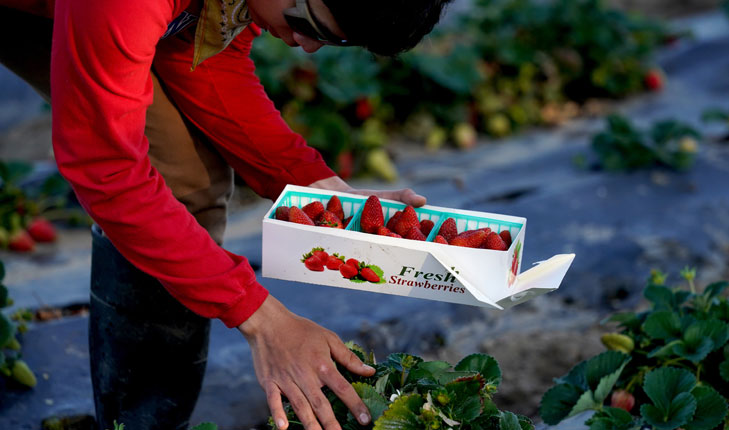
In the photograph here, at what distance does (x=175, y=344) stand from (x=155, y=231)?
2.04 feet

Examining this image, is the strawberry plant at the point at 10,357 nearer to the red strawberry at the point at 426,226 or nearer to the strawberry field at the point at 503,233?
the strawberry field at the point at 503,233

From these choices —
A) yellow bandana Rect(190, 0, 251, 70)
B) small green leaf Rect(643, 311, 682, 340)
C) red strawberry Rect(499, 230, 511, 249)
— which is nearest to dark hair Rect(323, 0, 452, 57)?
yellow bandana Rect(190, 0, 251, 70)

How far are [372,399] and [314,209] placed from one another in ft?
1.36

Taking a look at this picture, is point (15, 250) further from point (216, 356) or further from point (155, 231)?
point (155, 231)

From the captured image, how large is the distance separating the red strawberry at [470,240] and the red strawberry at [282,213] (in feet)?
1.10

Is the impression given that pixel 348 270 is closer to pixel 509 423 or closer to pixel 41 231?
pixel 509 423

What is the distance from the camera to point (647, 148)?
13.6ft

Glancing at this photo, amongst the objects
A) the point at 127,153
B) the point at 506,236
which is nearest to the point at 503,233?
the point at 506,236

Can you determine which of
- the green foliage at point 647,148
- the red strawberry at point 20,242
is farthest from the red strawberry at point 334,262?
the green foliage at point 647,148

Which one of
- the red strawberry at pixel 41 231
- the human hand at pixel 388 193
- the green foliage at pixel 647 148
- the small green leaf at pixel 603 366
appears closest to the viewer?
the human hand at pixel 388 193

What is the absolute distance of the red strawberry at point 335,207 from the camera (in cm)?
179

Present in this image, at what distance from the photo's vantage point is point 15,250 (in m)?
3.64

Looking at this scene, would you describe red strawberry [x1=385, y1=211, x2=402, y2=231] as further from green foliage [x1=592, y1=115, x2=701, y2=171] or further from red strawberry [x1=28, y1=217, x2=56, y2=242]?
green foliage [x1=592, y1=115, x2=701, y2=171]

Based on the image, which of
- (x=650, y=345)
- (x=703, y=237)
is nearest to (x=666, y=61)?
(x=703, y=237)
